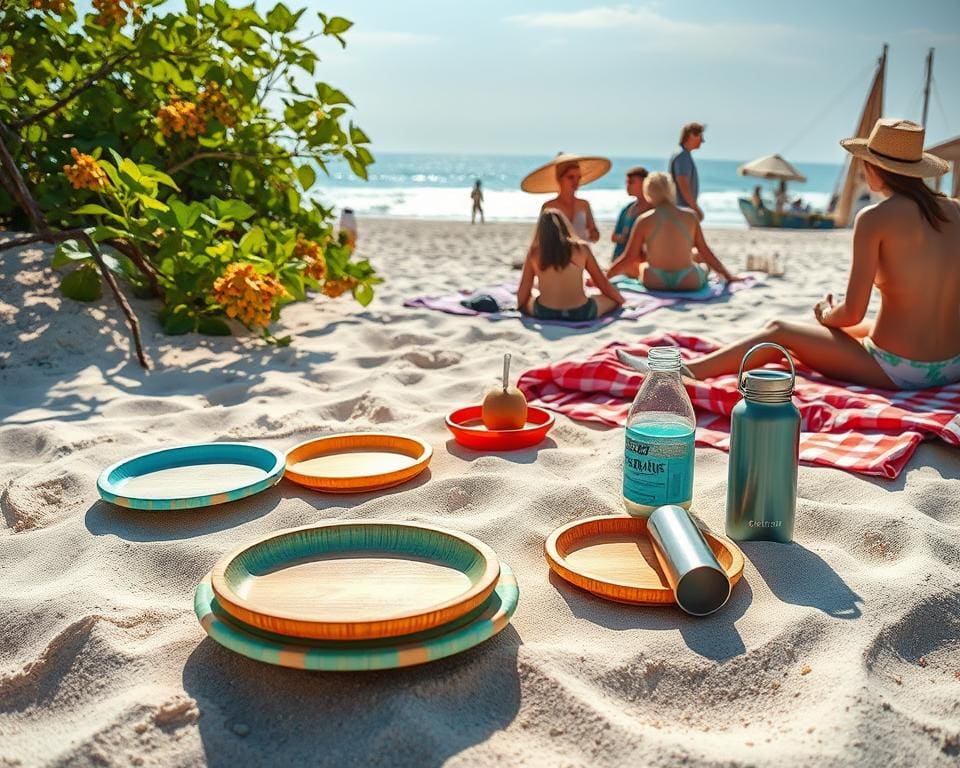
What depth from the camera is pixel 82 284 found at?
4367 millimetres

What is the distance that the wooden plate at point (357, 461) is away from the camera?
2.50 metres

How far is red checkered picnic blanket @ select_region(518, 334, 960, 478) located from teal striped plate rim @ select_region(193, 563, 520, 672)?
1567mm

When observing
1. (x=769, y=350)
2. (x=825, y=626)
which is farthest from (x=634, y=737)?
(x=769, y=350)

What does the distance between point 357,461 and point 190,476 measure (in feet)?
1.69

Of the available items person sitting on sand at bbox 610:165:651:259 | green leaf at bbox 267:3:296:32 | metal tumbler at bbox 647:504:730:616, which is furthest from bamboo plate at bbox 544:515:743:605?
person sitting on sand at bbox 610:165:651:259

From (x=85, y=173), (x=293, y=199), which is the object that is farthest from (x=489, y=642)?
(x=293, y=199)

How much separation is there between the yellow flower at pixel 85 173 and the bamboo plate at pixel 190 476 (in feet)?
6.03

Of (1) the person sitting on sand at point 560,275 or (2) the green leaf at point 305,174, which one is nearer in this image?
(2) the green leaf at point 305,174

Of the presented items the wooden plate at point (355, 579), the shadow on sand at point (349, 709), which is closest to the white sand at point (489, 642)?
the shadow on sand at point (349, 709)

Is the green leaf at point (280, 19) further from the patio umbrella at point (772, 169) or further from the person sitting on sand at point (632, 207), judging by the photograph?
the patio umbrella at point (772, 169)

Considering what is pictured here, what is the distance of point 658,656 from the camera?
1.67 m

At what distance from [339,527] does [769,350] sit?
7.91 ft

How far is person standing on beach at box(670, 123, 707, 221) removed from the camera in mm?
7832

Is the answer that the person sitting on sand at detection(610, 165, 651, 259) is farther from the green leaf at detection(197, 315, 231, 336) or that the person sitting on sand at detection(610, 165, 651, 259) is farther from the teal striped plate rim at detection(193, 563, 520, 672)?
the teal striped plate rim at detection(193, 563, 520, 672)
